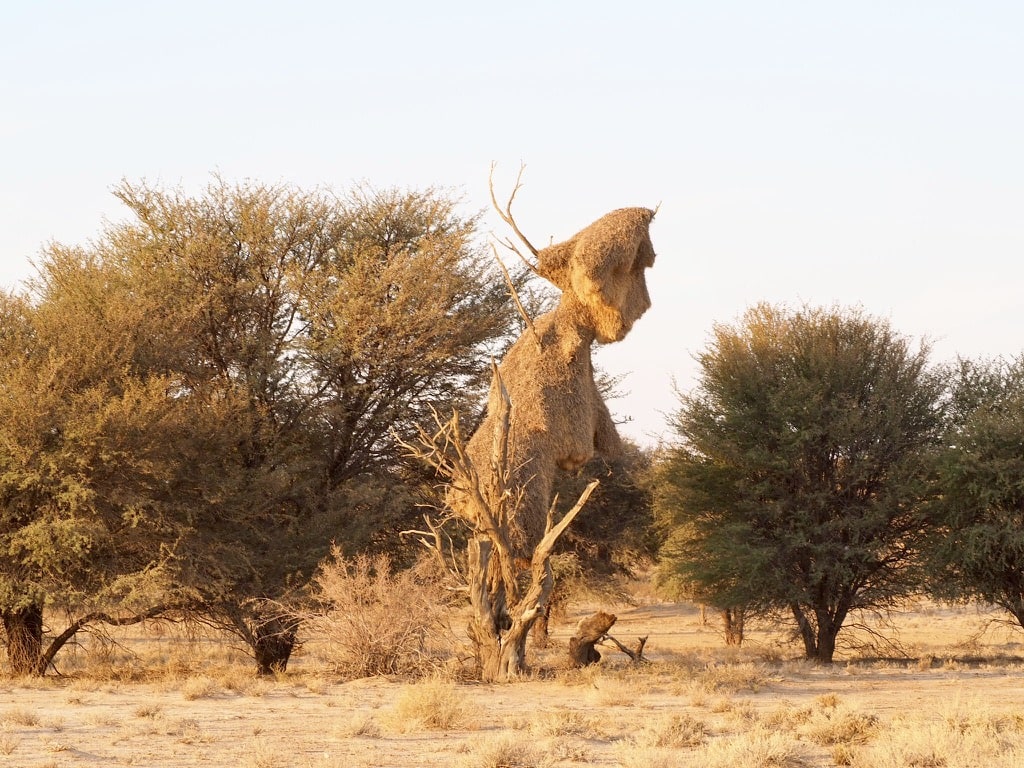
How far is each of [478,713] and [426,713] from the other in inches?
47.2

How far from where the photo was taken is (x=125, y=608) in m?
19.5

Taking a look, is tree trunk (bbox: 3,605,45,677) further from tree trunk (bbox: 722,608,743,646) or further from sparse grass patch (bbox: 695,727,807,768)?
tree trunk (bbox: 722,608,743,646)

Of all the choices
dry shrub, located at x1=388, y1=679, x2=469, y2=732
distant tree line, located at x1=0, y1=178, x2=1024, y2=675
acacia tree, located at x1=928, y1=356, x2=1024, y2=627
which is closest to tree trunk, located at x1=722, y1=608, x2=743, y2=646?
distant tree line, located at x1=0, y1=178, x2=1024, y2=675

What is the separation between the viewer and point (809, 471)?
25609 mm

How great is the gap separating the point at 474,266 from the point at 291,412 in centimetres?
449

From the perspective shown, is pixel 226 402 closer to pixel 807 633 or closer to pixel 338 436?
pixel 338 436

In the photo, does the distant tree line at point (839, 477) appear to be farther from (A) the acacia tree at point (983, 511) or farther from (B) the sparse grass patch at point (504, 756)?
(B) the sparse grass patch at point (504, 756)

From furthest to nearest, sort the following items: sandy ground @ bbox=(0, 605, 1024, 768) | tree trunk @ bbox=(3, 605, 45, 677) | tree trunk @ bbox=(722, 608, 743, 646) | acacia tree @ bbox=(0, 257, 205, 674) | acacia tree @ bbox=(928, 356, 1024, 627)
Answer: tree trunk @ bbox=(722, 608, 743, 646) < acacia tree @ bbox=(928, 356, 1024, 627) < tree trunk @ bbox=(3, 605, 45, 677) < acacia tree @ bbox=(0, 257, 205, 674) < sandy ground @ bbox=(0, 605, 1024, 768)

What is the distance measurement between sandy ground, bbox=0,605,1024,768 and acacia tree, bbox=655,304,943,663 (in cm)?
216

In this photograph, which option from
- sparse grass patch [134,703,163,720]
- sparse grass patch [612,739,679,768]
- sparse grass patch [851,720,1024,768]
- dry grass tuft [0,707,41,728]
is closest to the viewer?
sparse grass patch [612,739,679,768]

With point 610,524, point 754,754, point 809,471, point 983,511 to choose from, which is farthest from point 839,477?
point 754,754

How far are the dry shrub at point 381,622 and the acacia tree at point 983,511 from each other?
10.7 metres

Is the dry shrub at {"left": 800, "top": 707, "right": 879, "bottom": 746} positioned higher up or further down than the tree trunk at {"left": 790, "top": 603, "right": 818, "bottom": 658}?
further down

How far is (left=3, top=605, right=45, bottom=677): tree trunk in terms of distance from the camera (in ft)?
66.6
